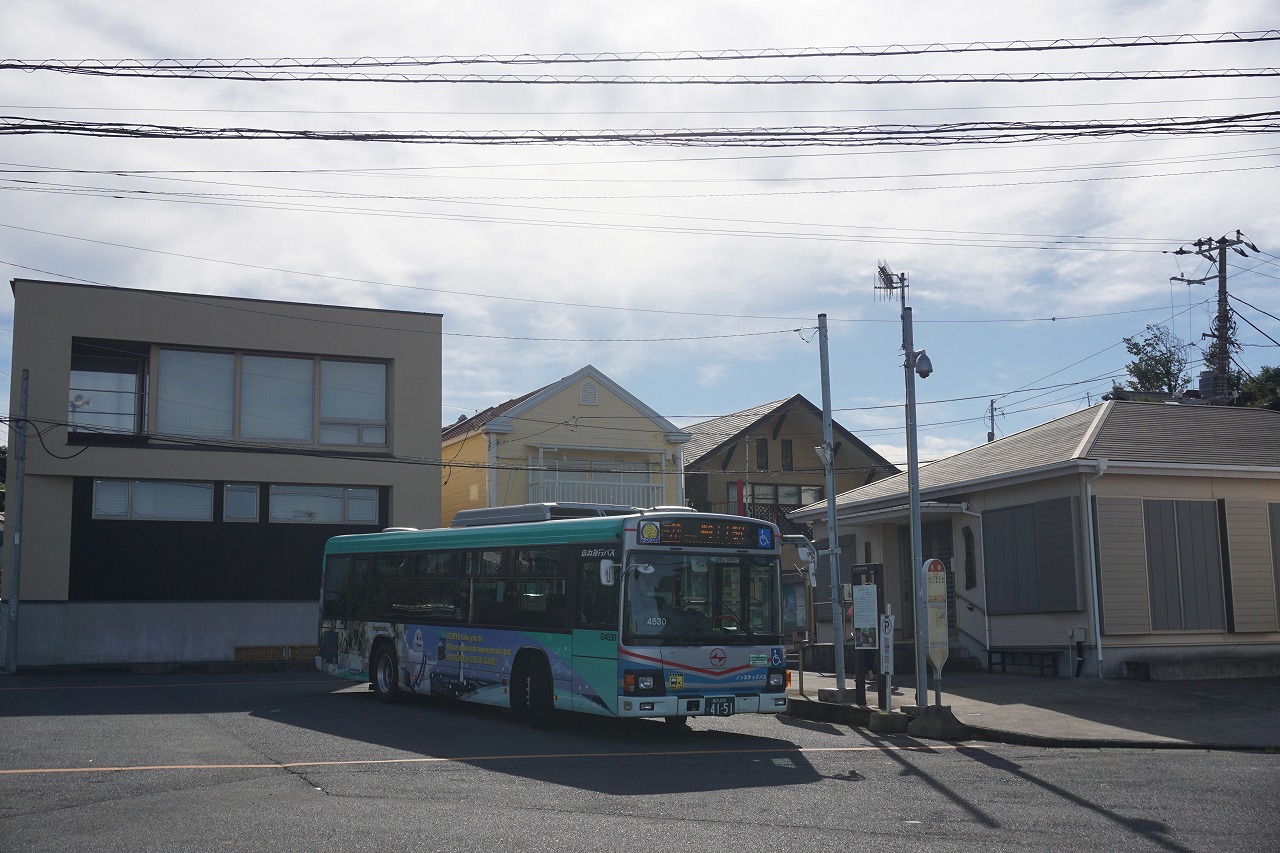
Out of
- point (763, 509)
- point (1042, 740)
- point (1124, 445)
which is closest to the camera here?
point (1042, 740)

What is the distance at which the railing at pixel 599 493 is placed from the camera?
36781 millimetres

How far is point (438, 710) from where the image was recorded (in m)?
18.4

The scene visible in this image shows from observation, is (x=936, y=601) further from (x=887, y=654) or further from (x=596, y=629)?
(x=596, y=629)

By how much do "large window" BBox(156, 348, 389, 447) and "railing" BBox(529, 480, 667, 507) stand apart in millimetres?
6123

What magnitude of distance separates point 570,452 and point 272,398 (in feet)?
32.8

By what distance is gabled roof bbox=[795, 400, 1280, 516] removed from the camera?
21266mm

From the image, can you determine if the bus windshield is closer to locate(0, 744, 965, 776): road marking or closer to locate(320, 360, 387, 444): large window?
locate(0, 744, 965, 776): road marking

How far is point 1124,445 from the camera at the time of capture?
2170 centimetres

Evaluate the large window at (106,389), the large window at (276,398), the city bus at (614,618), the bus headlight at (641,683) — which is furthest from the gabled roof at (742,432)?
the bus headlight at (641,683)

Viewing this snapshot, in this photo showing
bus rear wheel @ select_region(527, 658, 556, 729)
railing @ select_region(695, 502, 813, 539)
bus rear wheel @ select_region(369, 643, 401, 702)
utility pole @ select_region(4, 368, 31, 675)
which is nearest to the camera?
→ bus rear wheel @ select_region(527, 658, 556, 729)

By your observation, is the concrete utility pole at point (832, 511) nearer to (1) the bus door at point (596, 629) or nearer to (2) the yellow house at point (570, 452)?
(1) the bus door at point (596, 629)

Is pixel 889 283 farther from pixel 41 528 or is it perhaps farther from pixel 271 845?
pixel 41 528

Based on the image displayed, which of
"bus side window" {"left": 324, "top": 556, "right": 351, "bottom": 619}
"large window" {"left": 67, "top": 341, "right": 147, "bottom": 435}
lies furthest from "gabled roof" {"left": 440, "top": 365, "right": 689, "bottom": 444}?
"bus side window" {"left": 324, "top": 556, "right": 351, "bottom": 619}

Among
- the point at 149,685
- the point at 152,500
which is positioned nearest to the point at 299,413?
the point at 152,500
